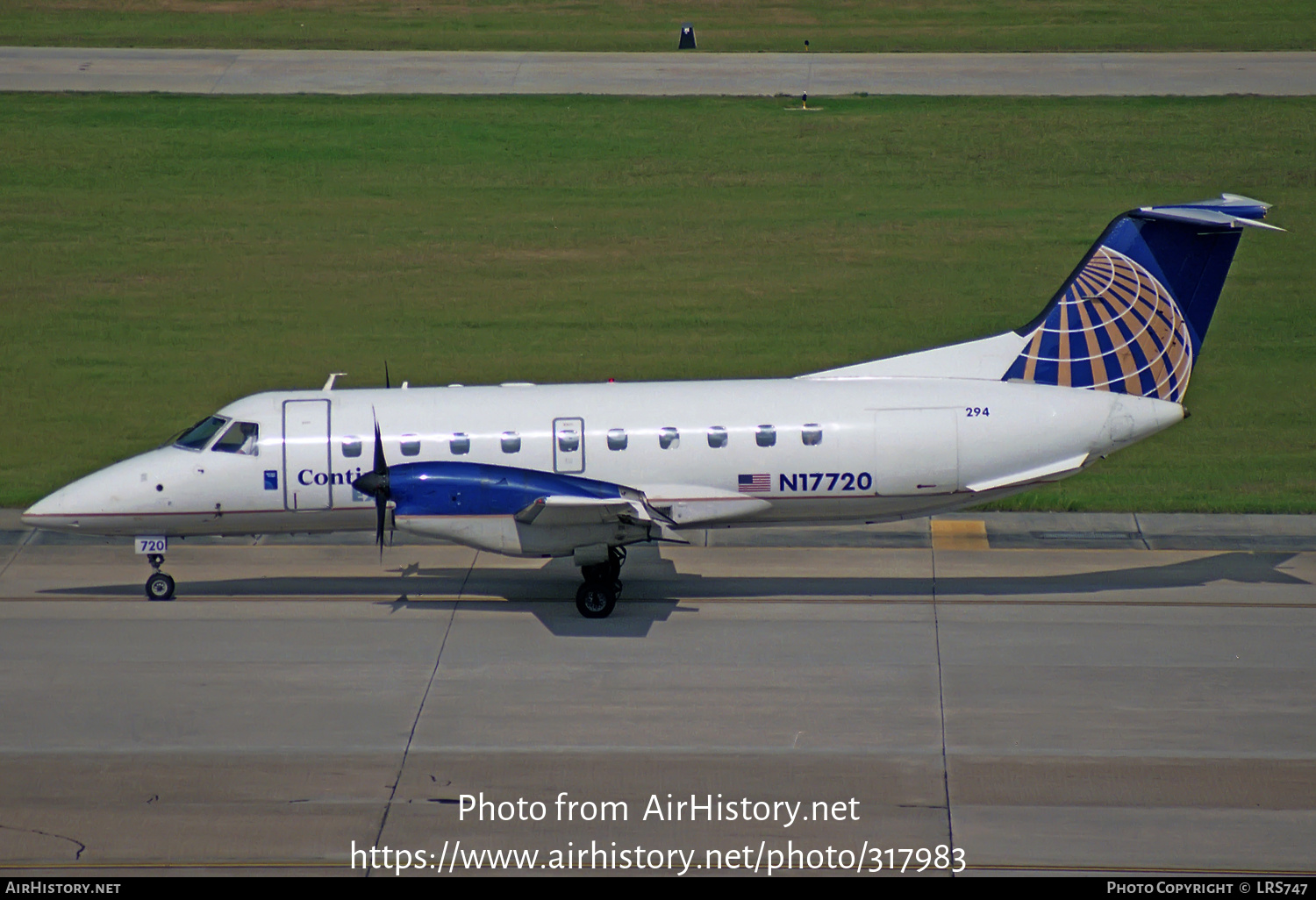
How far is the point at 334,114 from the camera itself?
164ft

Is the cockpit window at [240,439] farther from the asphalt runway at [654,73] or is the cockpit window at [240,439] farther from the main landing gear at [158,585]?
the asphalt runway at [654,73]

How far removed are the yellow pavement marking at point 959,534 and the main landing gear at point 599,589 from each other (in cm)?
581

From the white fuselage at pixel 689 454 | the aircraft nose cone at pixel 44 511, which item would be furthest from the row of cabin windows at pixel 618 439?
the aircraft nose cone at pixel 44 511

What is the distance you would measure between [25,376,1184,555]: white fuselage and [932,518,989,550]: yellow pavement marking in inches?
113

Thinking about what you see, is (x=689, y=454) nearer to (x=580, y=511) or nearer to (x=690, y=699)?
(x=580, y=511)

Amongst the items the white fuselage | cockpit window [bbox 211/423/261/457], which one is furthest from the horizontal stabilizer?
cockpit window [bbox 211/423/261/457]

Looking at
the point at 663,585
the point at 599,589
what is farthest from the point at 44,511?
the point at 663,585

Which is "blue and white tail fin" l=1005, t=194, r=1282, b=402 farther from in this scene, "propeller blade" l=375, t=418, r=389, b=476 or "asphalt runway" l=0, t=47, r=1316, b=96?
"asphalt runway" l=0, t=47, r=1316, b=96

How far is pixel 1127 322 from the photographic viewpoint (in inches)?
861

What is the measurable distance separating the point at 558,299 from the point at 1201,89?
2666 cm

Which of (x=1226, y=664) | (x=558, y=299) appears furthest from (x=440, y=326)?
(x=1226, y=664)

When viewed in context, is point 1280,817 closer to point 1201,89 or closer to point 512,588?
point 512,588

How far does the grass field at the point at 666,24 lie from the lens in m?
57.5

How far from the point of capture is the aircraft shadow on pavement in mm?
21625
